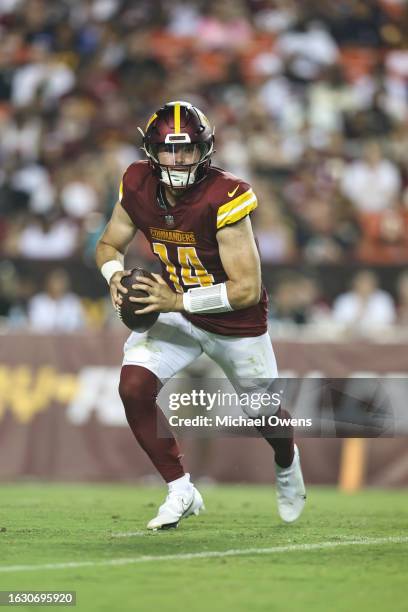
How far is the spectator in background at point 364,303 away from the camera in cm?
1052

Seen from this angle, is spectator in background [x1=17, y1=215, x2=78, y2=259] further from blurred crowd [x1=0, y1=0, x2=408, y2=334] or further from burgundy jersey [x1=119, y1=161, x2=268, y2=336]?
burgundy jersey [x1=119, y1=161, x2=268, y2=336]

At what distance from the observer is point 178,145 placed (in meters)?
5.73

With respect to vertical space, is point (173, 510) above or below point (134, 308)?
below

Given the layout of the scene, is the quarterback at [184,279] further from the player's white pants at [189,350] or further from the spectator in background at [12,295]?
the spectator in background at [12,295]

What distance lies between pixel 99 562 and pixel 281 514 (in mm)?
1742

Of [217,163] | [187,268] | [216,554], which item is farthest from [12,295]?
[216,554]

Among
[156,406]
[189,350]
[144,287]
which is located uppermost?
[144,287]

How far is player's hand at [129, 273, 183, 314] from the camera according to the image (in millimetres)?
5723

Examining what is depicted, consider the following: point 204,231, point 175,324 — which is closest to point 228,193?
point 204,231

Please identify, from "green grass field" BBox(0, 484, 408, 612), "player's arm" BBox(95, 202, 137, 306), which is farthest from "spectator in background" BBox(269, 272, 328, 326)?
"player's arm" BBox(95, 202, 137, 306)

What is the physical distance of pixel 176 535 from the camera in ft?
18.7

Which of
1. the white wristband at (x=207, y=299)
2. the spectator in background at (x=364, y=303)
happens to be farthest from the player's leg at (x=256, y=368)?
Result: the spectator in background at (x=364, y=303)

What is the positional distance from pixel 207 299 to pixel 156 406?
61 centimetres

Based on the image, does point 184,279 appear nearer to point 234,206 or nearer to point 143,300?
point 143,300
